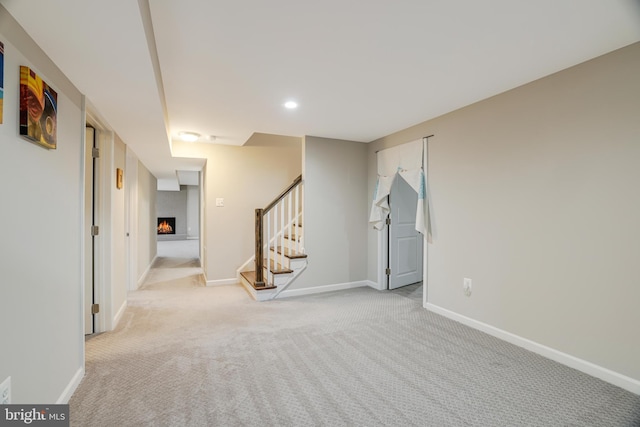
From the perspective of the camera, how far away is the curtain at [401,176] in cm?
354

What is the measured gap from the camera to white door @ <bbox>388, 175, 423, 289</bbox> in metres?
4.43

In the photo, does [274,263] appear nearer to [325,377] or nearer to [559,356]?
[325,377]

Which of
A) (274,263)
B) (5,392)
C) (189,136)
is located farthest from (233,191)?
(5,392)

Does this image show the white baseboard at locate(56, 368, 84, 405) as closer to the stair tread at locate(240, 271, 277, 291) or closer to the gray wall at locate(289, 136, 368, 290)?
A: the stair tread at locate(240, 271, 277, 291)

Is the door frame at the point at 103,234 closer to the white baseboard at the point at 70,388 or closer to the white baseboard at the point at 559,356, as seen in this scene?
the white baseboard at the point at 70,388

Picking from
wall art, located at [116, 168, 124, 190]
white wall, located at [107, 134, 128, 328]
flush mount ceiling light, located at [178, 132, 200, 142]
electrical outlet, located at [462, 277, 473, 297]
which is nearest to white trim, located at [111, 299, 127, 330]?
white wall, located at [107, 134, 128, 328]

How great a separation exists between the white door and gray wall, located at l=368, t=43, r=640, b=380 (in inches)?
45.5

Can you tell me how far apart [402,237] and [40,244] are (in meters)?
4.05

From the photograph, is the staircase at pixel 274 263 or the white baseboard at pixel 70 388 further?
the staircase at pixel 274 263

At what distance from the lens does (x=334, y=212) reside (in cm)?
442

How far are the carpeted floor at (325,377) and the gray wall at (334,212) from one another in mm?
1120

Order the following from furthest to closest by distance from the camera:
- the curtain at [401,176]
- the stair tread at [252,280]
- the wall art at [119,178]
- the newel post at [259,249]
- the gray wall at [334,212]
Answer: the gray wall at [334,212], the newel post at [259,249], the stair tread at [252,280], the curtain at [401,176], the wall art at [119,178]

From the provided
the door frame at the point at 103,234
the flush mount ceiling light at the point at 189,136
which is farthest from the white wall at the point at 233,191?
the door frame at the point at 103,234

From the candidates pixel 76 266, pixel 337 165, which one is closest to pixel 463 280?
pixel 337 165
